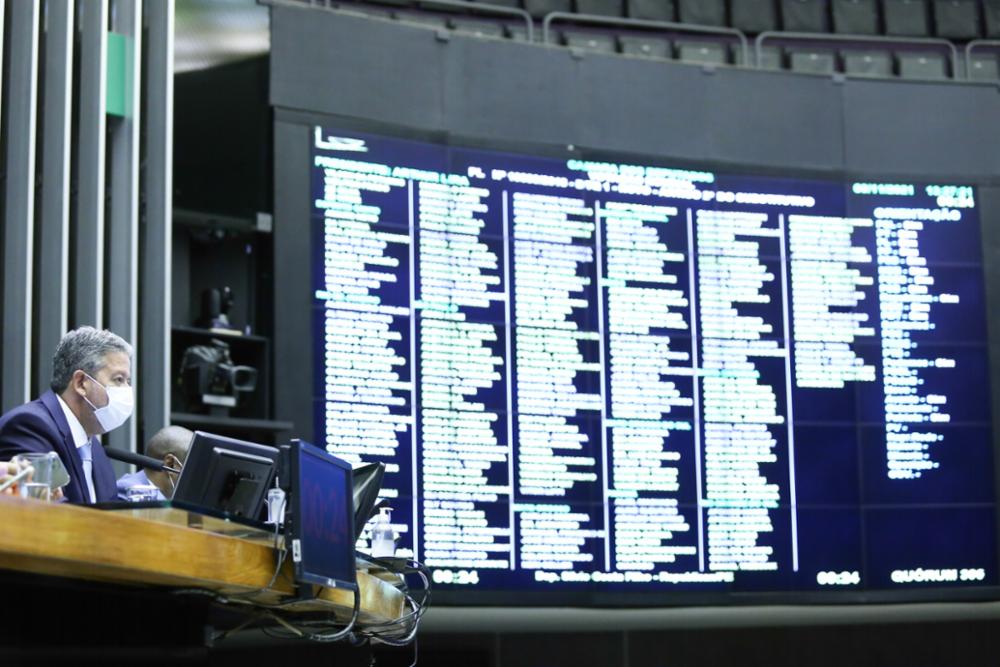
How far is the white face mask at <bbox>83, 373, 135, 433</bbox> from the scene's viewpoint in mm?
3285

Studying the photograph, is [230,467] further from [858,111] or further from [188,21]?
[858,111]

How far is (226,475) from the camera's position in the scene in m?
3.14

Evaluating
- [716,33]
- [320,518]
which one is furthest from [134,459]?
[716,33]

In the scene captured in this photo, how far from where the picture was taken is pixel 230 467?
314cm

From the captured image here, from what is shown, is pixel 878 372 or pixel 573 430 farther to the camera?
pixel 878 372

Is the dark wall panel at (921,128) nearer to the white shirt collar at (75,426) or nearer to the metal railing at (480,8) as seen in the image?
the metal railing at (480,8)

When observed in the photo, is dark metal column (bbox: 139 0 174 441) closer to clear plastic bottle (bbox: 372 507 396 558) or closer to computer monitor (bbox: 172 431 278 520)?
clear plastic bottle (bbox: 372 507 396 558)

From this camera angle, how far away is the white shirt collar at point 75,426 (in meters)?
3.23

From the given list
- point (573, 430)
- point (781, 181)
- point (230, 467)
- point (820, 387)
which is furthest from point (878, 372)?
point (230, 467)

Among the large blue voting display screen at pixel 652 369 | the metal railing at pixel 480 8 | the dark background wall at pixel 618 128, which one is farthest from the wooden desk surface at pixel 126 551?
the metal railing at pixel 480 8

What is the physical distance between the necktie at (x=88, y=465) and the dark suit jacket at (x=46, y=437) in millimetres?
11

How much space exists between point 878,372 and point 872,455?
346 mm

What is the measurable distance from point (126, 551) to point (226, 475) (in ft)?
3.25

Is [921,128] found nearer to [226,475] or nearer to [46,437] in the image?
[226,475]
